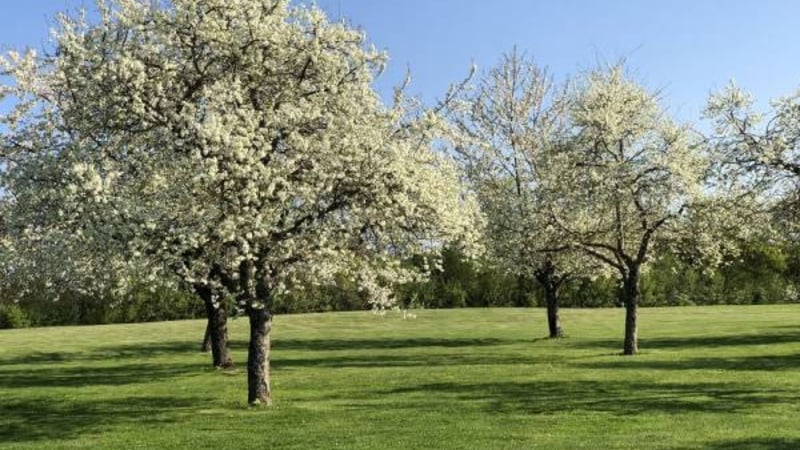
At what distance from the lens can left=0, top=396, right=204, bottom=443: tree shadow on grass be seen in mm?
19750

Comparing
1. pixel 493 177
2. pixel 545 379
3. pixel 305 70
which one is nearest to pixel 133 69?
pixel 305 70

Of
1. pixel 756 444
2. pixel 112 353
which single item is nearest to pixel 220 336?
pixel 112 353

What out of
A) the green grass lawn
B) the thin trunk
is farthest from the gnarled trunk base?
the thin trunk

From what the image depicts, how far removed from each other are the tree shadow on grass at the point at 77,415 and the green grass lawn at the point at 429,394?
0.23ft

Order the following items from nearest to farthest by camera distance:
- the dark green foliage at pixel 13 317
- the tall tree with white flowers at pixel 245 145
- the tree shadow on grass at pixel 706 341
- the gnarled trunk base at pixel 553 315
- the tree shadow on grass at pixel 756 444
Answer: the tree shadow on grass at pixel 756 444 < the tall tree with white flowers at pixel 245 145 < the tree shadow on grass at pixel 706 341 < the gnarled trunk base at pixel 553 315 < the dark green foliage at pixel 13 317

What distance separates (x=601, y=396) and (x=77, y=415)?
14.3m

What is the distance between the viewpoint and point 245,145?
19.0 metres

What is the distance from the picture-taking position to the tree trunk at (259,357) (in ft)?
72.9

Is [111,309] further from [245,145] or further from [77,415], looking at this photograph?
[245,145]

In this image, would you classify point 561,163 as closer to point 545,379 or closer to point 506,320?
point 545,379

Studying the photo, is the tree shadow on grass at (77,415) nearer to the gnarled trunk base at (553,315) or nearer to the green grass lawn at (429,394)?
the green grass lawn at (429,394)

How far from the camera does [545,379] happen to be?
26.7 meters

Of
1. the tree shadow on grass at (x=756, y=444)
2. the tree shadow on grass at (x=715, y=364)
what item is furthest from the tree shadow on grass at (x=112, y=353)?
the tree shadow on grass at (x=756, y=444)

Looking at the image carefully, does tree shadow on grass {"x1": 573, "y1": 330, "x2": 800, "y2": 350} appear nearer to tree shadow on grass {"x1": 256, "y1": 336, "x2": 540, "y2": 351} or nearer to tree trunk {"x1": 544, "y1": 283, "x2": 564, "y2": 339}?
tree trunk {"x1": 544, "y1": 283, "x2": 564, "y2": 339}
